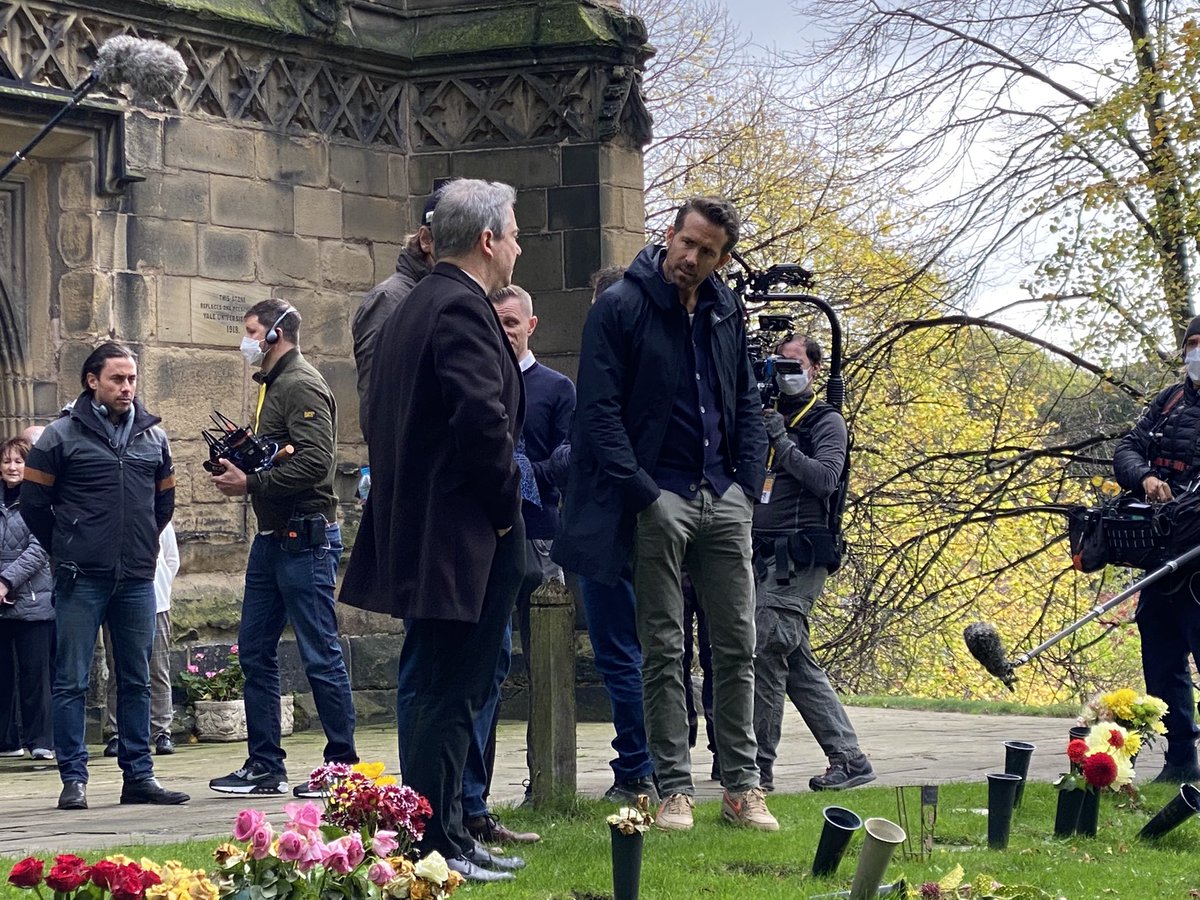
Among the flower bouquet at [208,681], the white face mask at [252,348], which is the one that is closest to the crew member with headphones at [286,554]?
the white face mask at [252,348]

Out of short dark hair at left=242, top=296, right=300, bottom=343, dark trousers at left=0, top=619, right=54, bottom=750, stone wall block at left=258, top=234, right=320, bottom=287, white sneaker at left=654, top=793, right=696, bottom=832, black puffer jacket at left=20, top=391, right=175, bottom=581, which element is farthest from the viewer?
stone wall block at left=258, top=234, right=320, bottom=287

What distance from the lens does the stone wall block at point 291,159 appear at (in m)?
12.5

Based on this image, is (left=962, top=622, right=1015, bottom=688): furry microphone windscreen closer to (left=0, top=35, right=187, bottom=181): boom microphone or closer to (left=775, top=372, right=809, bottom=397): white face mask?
(left=775, top=372, right=809, bottom=397): white face mask

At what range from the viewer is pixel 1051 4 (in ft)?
64.3

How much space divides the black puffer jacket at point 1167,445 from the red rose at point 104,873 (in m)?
6.26

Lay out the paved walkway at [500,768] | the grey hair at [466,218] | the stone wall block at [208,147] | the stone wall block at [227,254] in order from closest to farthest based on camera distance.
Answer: the grey hair at [466,218]
the paved walkway at [500,768]
the stone wall block at [208,147]
the stone wall block at [227,254]

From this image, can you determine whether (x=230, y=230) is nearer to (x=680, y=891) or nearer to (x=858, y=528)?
(x=680, y=891)

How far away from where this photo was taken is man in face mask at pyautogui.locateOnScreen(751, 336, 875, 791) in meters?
8.36

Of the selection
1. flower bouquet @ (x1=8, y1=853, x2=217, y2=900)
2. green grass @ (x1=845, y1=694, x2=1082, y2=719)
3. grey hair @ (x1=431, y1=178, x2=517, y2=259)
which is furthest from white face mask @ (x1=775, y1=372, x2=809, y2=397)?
green grass @ (x1=845, y1=694, x2=1082, y2=719)

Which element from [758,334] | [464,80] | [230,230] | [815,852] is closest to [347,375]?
[230,230]

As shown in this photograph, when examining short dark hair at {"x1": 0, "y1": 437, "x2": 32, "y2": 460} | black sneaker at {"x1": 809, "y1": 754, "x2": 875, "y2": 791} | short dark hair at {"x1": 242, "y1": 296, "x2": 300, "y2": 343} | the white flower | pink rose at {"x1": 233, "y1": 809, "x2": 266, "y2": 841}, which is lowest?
black sneaker at {"x1": 809, "y1": 754, "x2": 875, "y2": 791}

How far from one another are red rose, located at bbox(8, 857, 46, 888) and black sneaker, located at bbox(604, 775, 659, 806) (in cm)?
400

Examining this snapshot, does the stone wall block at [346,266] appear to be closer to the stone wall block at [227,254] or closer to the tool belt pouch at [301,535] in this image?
the stone wall block at [227,254]

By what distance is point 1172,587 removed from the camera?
28.8 ft
